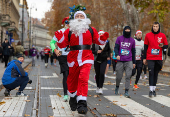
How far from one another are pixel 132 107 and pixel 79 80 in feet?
5.77

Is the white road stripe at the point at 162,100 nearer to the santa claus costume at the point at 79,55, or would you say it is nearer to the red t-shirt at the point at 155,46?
the red t-shirt at the point at 155,46

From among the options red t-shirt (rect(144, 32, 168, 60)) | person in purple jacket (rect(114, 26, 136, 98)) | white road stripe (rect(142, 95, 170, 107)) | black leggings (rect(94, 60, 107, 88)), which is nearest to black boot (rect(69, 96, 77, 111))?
white road stripe (rect(142, 95, 170, 107))

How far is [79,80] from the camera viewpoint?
19.9 ft

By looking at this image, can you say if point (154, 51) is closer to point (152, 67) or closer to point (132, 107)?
point (152, 67)

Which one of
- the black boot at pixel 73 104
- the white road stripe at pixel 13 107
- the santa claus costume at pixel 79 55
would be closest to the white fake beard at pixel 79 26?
the santa claus costume at pixel 79 55

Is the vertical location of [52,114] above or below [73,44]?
below

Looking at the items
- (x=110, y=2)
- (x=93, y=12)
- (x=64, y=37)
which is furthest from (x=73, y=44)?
(x=93, y=12)

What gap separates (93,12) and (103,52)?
1354 inches

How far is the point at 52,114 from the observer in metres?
6.30

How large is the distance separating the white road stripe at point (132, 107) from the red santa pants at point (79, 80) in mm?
1185

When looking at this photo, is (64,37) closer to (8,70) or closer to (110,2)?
(8,70)

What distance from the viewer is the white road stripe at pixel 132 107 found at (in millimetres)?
6460

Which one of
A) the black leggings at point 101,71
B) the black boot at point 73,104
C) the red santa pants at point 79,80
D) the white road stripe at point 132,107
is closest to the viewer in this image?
the red santa pants at point 79,80

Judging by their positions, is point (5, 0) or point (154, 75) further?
point (5, 0)
